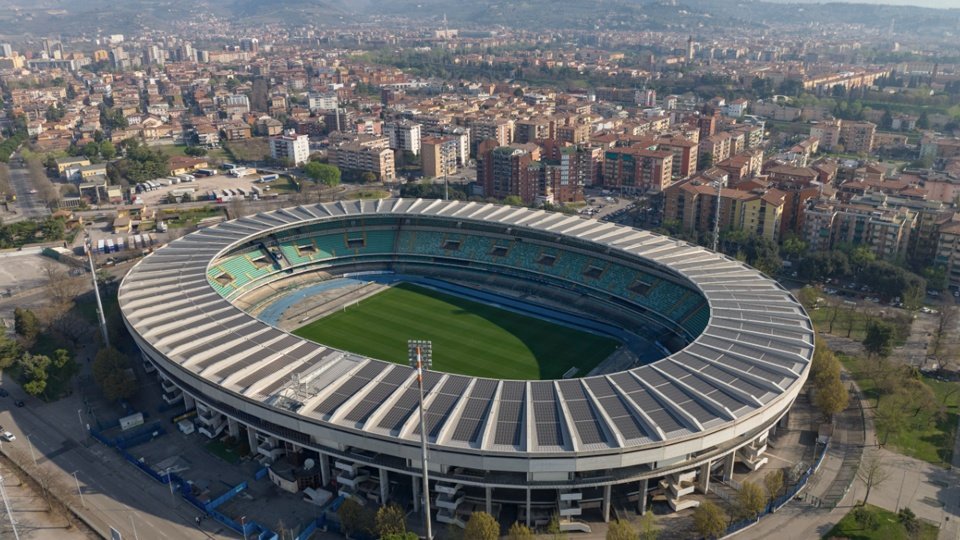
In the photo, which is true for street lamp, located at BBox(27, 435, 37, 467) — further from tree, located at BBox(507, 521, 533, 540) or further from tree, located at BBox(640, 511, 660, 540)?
tree, located at BBox(640, 511, 660, 540)

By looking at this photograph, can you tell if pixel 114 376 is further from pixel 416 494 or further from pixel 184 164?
pixel 184 164

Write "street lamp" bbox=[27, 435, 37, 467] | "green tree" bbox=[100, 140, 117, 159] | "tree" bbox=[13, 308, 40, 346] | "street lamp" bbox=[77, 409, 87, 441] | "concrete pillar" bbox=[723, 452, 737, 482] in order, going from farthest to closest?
"green tree" bbox=[100, 140, 117, 159], "tree" bbox=[13, 308, 40, 346], "street lamp" bbox=[77, 409, 87, 441], "street lamp" bbox=[27, 435, 37, 467], "concrete pillar" bbox=[723, 452, 737, 482]

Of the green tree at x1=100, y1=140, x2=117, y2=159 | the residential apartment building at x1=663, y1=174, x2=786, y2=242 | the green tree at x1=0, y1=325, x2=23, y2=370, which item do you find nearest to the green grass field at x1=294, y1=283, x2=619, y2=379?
the green tree at x1=0, y1=325, x2=23, y2=370

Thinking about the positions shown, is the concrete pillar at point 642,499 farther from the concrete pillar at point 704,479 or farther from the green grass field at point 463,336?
the green grass field at point 463,336

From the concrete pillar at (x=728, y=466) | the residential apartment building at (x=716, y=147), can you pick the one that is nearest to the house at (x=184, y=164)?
the residential apartment building at (x=716, y=147)

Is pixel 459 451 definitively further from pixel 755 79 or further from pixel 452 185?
pixel 755 79

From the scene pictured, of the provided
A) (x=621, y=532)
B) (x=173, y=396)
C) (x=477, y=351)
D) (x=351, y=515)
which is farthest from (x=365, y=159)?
(x=621, y=532)
